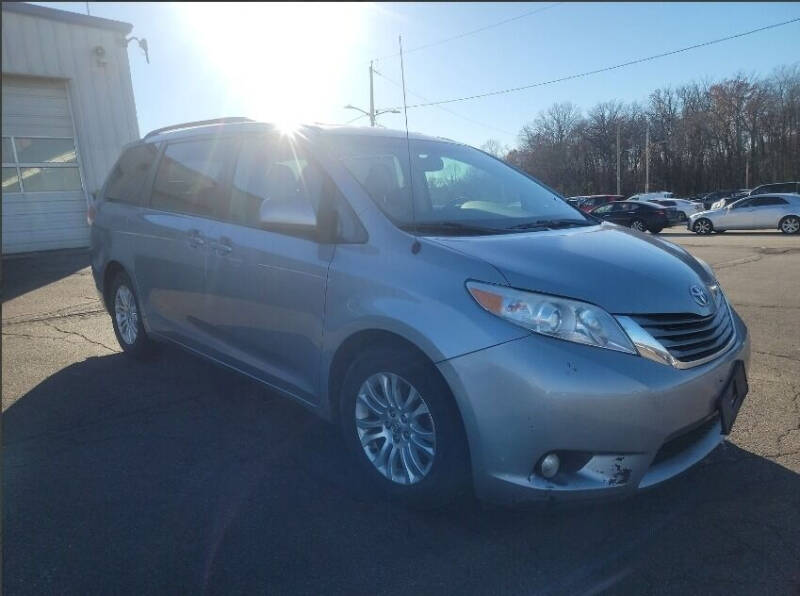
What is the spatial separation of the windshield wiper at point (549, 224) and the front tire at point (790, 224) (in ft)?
63.8

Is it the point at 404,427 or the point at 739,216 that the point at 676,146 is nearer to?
the point at 739,216

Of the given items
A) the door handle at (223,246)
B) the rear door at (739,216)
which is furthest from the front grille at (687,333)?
the rear door at (739,216)

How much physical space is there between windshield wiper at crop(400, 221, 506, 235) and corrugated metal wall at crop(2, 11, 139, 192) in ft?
48.0

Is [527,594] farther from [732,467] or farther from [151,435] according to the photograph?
[151,435]

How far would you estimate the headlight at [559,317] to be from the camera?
224 centimetres

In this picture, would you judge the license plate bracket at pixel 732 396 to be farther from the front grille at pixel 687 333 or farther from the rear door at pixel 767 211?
the rear door at pixel 767 211

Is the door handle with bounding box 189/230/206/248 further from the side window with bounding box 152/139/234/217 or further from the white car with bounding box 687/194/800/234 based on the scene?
the white car with bounding box 687/194/800/234

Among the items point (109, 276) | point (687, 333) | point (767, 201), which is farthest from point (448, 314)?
point (767, 201)

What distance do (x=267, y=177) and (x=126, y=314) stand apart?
2.35 m

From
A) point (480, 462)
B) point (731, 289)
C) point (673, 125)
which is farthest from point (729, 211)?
point (673, 125)

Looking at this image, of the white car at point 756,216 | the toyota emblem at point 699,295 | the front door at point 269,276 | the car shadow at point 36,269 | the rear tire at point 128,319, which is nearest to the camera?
the toyota emblem at point 699,295

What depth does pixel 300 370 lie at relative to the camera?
3.11m

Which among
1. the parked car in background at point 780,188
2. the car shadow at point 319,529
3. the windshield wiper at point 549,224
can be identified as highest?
the windshield wiper at point 549,224

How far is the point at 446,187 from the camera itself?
3391mm
